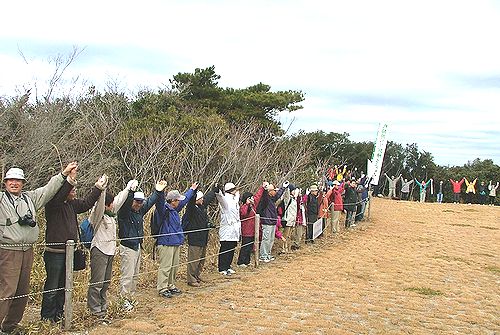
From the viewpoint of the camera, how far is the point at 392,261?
42.0 ft

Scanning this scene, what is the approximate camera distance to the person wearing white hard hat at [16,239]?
573 cm

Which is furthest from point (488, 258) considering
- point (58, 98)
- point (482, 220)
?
point (58, 98)

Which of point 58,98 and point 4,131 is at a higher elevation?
point 58,98

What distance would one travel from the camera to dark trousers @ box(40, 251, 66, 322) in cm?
632

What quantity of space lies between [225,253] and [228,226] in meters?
0.57

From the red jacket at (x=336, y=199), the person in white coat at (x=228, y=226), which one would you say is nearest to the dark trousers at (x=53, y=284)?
the person in white coat at (x=228, y=226)

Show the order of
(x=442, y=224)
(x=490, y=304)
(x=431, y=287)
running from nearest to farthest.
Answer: (x=490, y=304)
(x=431, y=287)
(x=442, y=224)

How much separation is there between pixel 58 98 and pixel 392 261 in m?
9.31

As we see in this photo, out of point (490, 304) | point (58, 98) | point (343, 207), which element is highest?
point (58, 98)

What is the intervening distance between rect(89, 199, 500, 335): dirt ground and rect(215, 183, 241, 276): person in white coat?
1.01 ft

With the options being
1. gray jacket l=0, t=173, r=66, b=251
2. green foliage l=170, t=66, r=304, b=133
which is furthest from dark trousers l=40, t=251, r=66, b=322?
green foliage l=170, t=66, r=304, b=133

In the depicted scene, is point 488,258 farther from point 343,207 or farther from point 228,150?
point 228,150

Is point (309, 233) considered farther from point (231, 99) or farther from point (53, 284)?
point (231, 99)

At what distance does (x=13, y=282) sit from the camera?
5777 millimetres
